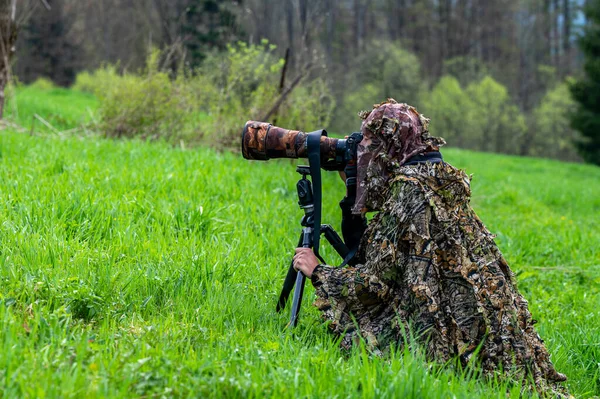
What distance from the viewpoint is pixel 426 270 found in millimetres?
2660

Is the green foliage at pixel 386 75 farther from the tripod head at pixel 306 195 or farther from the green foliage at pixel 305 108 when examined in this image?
the tripod head at pixel 306 195

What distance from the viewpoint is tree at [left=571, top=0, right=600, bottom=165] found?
1998cm

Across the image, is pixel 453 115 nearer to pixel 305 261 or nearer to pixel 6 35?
pixel 6 35

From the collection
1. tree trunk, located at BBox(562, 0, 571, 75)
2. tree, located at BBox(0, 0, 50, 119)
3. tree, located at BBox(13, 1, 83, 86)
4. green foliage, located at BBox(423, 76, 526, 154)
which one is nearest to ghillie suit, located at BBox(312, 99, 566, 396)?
tree, located at BBox(0, 0, 50, 119)

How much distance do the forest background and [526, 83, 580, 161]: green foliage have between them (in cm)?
7

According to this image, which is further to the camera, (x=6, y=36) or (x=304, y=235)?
(x=6, y=36)

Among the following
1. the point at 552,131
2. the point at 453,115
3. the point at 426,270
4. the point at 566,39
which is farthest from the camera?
the point at 566,39

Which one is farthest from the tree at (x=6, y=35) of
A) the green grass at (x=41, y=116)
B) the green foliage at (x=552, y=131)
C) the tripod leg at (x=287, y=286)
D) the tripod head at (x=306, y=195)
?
the green foliage at (x=552, y=131)

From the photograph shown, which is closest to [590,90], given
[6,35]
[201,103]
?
[201,103]

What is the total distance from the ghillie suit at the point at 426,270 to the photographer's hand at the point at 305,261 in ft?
0.52

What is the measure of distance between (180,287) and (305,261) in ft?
2.74

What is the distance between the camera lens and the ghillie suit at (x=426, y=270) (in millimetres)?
2660

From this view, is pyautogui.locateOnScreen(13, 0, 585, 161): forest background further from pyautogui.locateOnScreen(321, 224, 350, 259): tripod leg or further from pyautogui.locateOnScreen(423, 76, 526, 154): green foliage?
pyautogui.locateOnScreen(321, 224, 350, 259): tripod leg

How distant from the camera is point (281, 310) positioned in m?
3.23
